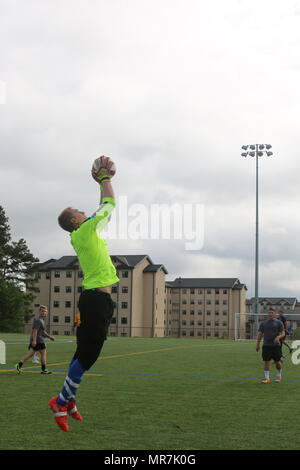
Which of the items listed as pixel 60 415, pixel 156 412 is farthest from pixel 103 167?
pixel 156 412

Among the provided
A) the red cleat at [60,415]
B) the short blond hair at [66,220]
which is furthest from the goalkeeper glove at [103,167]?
the red cleat at [60,415]

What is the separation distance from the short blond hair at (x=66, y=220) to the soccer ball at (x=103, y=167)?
568 mm

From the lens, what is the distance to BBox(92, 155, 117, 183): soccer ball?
20.8 ft

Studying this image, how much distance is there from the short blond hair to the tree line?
72.3 meters

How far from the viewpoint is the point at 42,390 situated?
35.3ft

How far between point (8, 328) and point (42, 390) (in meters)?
73.5

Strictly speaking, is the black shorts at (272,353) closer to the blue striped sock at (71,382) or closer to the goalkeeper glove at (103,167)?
the blue striped sock at (71,382)

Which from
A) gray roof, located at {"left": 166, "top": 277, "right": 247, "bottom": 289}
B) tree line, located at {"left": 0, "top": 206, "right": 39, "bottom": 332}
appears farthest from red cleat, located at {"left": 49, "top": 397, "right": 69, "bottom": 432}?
gray roof, located at {"left": 166, "top": 277, "right": 247, "bottom": 289}

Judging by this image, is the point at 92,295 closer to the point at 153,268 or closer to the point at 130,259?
the point at 130,259

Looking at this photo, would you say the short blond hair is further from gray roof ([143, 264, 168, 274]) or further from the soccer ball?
gray roof ([143, 264, 168, 274])

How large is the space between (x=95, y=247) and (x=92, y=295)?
55 centimetres

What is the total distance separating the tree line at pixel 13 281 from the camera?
7806 centimetres

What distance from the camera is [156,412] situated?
323 inches
